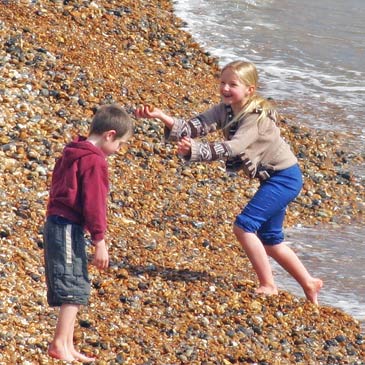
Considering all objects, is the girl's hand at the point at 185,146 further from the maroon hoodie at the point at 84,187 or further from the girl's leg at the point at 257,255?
the maroon hoodie at the point at 84,187

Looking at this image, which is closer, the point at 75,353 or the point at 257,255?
the point at 75,353

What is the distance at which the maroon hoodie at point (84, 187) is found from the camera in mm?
5172

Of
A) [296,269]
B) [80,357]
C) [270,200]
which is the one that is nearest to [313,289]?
[296,269]

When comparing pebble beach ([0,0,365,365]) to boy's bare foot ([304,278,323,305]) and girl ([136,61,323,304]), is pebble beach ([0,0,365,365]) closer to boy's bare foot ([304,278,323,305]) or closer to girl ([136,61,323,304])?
boy's bare foot ([304,278,323,305])

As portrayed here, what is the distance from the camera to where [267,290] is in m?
6.95

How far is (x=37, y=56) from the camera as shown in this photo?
9852 millimetres

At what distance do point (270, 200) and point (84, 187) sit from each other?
2.02 metres

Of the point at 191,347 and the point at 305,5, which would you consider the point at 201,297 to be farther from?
the point at 305,5

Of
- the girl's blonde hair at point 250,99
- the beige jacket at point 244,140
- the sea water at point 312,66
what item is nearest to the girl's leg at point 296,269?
the sea water at point 312,66

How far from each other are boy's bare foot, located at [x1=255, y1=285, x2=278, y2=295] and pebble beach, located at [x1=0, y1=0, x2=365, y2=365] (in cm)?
7

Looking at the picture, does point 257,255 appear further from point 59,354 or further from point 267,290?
point 59,354

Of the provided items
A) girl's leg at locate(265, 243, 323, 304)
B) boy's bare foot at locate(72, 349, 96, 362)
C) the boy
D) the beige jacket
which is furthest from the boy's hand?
girl's leg at locate(265, 243, 323, 304)

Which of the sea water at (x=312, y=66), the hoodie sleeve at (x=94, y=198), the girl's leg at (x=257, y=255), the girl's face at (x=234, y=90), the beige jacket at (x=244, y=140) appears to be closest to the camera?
the hoodie sleeve at (x=94, y=198)

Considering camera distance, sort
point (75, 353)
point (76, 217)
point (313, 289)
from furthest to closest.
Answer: point (313, 289)
point (75, 353)
point (76, 217)
